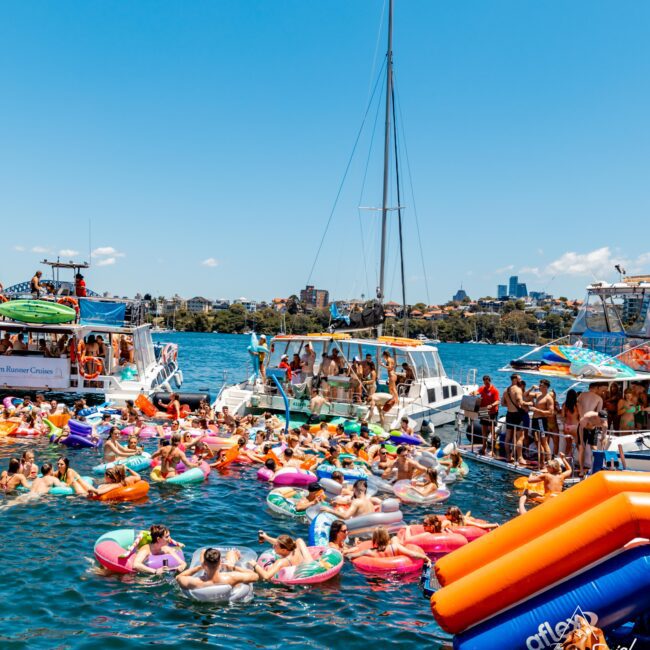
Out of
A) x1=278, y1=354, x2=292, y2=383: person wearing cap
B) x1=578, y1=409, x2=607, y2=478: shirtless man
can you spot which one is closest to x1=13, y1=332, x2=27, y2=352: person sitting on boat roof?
x1=278, y1=354, x2=292, y2=383: person wearing cap

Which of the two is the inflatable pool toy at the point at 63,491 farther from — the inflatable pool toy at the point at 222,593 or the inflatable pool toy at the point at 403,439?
the inflatable pool toy at the point at 403,439

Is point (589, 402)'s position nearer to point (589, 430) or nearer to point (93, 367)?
point (589, 430)

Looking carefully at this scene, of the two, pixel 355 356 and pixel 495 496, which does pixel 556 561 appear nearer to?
pixel 495 496

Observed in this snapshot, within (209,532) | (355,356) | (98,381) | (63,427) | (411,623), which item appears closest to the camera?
(411,623)

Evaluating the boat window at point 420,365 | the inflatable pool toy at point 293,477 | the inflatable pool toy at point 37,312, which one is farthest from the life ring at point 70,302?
the inflatable pool toy at point 293,477

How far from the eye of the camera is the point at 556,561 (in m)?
6.42

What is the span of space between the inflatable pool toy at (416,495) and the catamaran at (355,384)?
20.0 ft

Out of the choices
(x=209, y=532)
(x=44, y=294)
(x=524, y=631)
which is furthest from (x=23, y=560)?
(x=44, y=294)

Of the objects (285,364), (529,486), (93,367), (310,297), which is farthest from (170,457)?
(310,297)

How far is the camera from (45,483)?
14258 mm

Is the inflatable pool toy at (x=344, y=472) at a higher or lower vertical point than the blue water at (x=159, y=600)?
higher

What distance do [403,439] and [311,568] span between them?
379 inches

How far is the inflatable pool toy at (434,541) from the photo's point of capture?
37.4 ft

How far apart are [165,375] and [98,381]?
5795 mm
